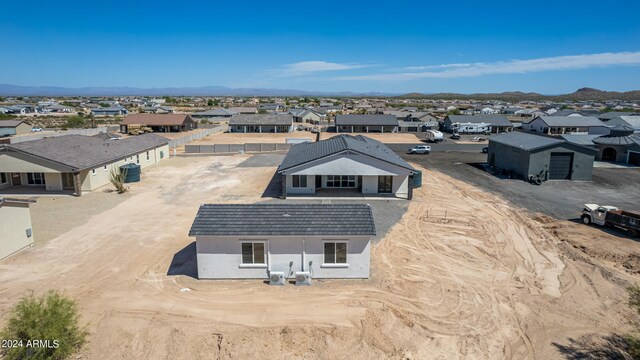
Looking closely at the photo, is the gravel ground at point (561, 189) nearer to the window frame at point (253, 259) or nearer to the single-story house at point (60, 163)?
the window frame at point (253, 259)

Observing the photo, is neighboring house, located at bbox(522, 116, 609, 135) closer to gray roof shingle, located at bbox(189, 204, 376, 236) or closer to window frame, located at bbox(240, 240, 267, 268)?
gray roof shingle, located at bbox(189, 204, 376, 236)

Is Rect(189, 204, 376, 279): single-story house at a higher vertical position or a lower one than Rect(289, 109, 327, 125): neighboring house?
lower

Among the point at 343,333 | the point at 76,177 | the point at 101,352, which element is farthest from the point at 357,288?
the point at 76,177

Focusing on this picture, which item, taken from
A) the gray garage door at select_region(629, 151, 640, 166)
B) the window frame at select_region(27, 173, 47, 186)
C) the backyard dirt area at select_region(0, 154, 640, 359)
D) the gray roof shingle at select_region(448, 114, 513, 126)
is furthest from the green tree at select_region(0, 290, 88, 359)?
the gray roof shingle at select_region(448, 114, 513, 126)

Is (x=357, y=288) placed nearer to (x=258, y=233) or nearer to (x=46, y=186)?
(x=258, y=233)

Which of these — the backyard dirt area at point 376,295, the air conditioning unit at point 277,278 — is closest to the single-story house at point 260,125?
the backyard dirt area at point 376,295

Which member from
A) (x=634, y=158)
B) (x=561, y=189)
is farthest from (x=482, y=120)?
(x=561, y=189)
